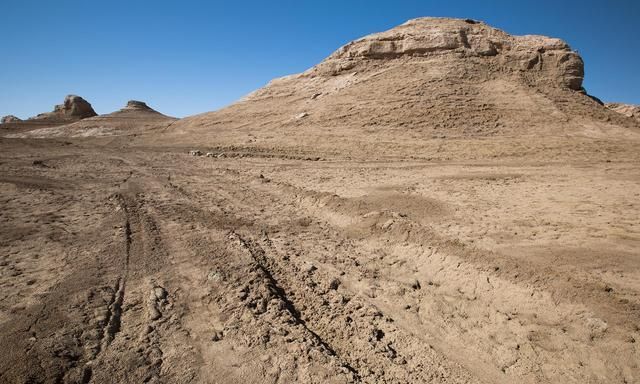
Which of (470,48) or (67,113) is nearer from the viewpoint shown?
(470,48)

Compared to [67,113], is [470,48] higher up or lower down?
higher up

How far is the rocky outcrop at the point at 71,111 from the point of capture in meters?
47.9

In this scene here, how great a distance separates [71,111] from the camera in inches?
1900

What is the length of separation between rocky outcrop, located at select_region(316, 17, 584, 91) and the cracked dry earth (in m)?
18.8

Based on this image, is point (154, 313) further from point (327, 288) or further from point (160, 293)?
point (327, 288)

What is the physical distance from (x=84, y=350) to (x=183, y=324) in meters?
0.86

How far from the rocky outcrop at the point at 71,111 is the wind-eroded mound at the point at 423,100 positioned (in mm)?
30524

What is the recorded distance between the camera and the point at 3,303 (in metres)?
3.73

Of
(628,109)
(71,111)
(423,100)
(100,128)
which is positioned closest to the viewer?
(423,100)

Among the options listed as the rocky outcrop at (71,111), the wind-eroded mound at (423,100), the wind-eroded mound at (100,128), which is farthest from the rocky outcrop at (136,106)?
the wind-eroded mound at (423,100)

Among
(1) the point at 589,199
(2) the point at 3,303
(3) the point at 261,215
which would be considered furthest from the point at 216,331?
(1) the point at 589,199

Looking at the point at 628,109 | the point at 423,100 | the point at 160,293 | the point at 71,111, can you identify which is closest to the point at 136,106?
the point at 71,111

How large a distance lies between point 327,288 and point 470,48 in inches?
1026

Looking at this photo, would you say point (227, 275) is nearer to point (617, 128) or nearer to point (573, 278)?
point (573, 278)
